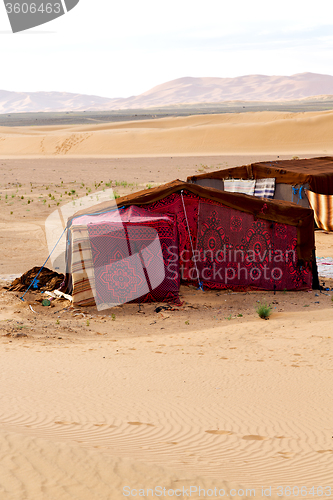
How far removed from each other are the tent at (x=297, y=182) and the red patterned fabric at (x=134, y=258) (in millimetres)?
7247

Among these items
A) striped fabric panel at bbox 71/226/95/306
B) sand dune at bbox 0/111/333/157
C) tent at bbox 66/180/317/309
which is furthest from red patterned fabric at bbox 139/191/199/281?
sand dune at bbox 0/111/333/157

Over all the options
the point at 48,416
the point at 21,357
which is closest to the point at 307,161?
the point at 21,357

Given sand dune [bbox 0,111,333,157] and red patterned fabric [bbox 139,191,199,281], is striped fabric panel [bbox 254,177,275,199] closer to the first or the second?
red patterned fabric [bbox 139,191,199,281]

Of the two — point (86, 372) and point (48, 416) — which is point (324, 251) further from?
point (48, 416)

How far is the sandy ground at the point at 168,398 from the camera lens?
379cm

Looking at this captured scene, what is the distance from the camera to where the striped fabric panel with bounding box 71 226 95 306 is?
973 centimetres

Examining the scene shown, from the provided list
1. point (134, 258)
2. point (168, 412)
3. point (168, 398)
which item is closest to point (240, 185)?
point (134, 258)

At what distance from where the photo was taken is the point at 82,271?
9.73 metres

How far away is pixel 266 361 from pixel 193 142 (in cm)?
4291

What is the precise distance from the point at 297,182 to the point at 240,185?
6.23 feet

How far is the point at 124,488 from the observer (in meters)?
3.59

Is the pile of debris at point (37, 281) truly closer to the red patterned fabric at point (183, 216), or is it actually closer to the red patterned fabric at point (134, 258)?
the red patterned fabric at point (134, 258)

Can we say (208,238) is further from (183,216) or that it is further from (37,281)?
(37,281)

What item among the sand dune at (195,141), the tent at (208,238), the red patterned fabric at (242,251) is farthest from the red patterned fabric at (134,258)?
the sand dune at (195,141)
